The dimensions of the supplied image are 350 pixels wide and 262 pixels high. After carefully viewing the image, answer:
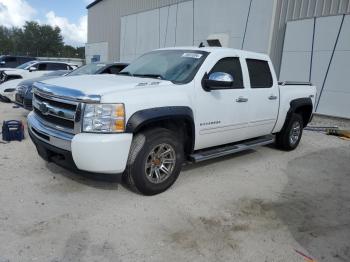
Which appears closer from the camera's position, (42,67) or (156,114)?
(156,114)

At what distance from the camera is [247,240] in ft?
10.8

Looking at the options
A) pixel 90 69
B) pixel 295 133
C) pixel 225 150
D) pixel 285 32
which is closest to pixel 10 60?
pixel 90 69

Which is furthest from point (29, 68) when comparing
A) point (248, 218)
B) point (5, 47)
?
point (5, 47)

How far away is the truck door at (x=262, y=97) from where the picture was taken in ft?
17.7

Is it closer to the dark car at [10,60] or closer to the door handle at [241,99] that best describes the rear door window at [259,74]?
the door handle at [241,99]

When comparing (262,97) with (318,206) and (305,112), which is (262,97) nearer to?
(318,206)

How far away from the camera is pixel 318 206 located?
4273mm

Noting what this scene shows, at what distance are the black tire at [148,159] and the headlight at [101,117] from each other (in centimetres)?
39

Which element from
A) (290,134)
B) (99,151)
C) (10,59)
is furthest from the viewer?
(10,59)

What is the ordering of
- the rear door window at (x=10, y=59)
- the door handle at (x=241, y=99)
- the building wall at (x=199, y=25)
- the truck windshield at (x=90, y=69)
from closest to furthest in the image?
the door handle at (x=241, y=99) < the truck windshield at (x=90, y=69) < the building wall at (x=199, y=25) < the rear door window at (x=10, y=59)

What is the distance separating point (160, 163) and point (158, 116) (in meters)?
0.64

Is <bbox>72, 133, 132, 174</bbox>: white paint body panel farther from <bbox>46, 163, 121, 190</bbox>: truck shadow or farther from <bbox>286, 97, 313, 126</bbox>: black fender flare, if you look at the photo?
<bbox>286, 97, 313, 126</bbox>: black fender flare

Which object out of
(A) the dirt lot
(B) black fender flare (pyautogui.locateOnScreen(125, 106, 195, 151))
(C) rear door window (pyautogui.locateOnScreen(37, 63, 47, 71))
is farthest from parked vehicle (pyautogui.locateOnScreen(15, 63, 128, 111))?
(C) rear door window (pyautogui.locateOnScreen(37, 63, 47, 71))

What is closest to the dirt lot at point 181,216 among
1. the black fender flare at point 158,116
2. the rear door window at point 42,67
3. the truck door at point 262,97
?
the truck door at point 262,97
